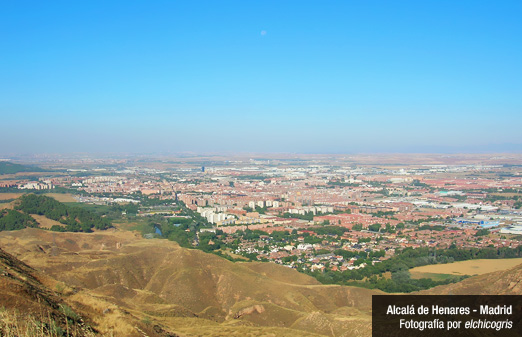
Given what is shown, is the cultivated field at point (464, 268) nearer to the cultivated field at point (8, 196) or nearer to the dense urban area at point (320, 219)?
the dense urban area at point (320, 219)

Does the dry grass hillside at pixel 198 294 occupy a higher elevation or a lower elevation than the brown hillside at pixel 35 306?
lower

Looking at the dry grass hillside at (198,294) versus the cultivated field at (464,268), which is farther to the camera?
the cultivated field at (464,268)

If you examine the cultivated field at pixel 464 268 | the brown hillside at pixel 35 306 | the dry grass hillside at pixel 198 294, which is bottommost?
the cultivated field at pixel 464 268

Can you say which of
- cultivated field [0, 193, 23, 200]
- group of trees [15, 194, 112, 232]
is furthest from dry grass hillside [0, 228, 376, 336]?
cultivated field [0, 193, 23, 200]

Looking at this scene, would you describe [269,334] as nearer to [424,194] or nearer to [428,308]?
[428,308]

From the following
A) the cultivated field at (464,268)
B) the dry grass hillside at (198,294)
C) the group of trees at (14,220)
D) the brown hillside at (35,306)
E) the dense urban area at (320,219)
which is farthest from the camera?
the group of trees at (14,220)
